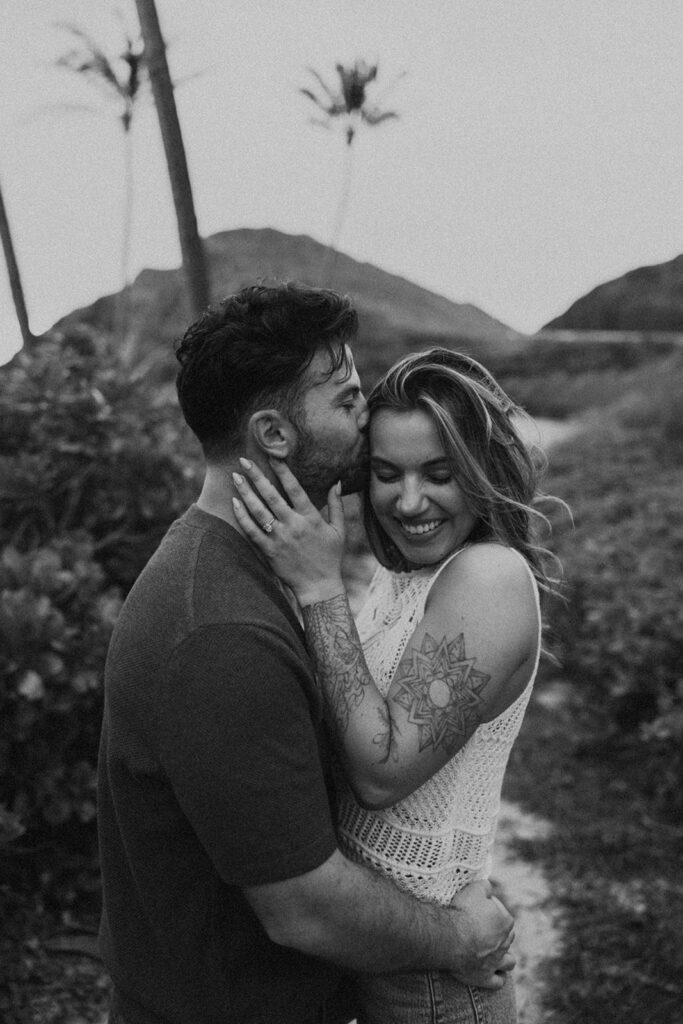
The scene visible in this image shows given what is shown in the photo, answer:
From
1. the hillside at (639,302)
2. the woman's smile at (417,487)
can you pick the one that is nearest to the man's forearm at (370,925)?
the woman's smile at (417,487)

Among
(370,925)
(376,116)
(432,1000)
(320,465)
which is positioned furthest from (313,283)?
(370,925)

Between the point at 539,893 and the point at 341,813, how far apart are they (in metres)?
2.28

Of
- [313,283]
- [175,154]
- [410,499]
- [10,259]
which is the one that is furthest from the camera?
[313,283]

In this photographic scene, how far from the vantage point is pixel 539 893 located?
3.97m

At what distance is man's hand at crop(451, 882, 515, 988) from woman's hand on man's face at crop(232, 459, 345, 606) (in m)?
0.72

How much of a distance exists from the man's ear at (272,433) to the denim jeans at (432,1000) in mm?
1079

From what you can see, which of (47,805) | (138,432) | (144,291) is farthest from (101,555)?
(144,291)

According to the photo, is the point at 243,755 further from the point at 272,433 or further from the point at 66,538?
the point at 66,538

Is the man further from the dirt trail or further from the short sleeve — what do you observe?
the dirt trail

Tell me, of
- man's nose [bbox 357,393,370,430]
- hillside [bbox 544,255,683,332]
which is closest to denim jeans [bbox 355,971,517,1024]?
man's nose [bbox 357,393,370,430]

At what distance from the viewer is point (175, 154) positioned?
4.93 m

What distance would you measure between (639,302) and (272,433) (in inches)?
902

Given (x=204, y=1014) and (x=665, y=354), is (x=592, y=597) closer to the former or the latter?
(x=204, y=1014)

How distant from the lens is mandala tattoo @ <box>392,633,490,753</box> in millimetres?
1803
